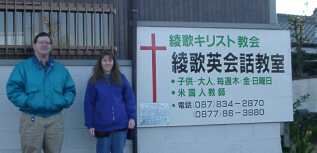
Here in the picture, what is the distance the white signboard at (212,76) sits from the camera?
735 cm

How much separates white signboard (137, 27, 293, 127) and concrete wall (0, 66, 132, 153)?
68cm

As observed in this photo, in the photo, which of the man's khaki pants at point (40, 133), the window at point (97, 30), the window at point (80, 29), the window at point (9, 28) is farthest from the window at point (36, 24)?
the man's khaki pants at point (40, 133)

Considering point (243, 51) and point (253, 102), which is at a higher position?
point (243, 51)

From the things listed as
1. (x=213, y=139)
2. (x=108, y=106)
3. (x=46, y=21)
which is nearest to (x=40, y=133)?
(x=108, y=106)

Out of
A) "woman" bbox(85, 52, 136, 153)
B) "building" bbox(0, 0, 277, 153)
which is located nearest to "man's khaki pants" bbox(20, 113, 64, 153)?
"woman" bbox(85, 52, 136, 153)

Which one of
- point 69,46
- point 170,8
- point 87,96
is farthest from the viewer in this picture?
point 170,8

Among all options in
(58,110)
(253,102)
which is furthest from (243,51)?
(58,110)

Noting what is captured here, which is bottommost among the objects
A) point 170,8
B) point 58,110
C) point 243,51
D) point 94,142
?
point 94,142

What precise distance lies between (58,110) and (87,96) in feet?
1.47

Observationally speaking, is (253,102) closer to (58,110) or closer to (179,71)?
(179,71)

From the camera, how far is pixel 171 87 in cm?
741

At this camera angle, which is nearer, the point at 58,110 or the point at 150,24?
the point at 58,110

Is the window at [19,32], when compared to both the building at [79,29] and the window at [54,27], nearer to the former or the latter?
the building at [79,29]

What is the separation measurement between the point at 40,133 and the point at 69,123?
0.93 m
